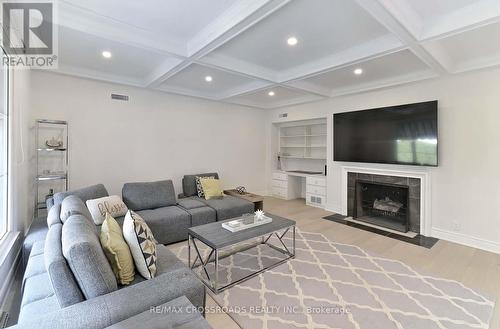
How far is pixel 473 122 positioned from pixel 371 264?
8.45 ft

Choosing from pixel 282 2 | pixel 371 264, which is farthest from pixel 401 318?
pixel 282 2

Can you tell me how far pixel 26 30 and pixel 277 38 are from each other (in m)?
2.64

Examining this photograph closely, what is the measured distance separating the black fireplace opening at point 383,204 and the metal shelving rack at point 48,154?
5.18m

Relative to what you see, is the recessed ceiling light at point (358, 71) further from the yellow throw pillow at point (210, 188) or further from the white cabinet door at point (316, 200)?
the yellow throw pillow at point (210, 188)

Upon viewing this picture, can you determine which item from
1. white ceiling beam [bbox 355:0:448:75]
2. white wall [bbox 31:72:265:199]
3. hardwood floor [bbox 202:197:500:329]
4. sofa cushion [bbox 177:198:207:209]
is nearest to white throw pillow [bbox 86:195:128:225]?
sofa cushion [bbox 177:198:207:209]

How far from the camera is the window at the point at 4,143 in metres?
2.22

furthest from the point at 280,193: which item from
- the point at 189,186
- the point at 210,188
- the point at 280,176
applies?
the point at 189,186

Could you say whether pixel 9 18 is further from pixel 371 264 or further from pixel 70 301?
pixel 371 264

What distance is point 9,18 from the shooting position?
7.13ft

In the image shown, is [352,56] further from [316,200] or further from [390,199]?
[316,200]

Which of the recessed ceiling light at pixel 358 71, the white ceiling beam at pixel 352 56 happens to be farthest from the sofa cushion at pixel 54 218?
the recessed ceiling light at pixel 358 71

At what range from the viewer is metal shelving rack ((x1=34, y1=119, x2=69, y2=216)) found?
137 inches

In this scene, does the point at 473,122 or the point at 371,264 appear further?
the point at 473,122

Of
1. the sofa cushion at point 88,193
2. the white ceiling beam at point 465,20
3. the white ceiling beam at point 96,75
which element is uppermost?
the white ceiling beam at point 96,75
